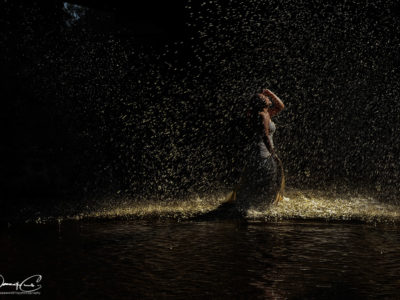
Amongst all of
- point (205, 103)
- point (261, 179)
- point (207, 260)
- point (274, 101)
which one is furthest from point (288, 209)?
point (205, 103)

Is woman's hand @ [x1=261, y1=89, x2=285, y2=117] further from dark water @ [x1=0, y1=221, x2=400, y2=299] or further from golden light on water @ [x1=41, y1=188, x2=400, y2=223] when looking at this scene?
dark water @ [x1=0, y1=221, x2=400, y2=299]

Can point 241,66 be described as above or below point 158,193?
above

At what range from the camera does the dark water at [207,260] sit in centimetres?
480

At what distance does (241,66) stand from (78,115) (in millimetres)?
6079

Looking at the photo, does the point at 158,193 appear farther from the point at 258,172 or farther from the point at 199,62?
the point at 258,172

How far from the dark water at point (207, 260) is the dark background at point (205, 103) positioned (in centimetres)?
497

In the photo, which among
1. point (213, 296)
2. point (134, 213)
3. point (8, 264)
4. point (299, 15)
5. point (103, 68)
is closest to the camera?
point (213, 296)

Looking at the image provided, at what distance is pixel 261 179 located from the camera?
397 inches

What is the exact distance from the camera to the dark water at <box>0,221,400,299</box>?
15.7ft

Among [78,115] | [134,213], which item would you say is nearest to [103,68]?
[78,115]

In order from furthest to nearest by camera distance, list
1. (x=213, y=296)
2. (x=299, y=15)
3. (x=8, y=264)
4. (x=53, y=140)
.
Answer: (x=53, y=140) → (x=299, y=15) → (x=8, y=264) → (x=213, y=296)

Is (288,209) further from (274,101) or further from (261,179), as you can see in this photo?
(274,101)

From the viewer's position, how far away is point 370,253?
20.8 feet

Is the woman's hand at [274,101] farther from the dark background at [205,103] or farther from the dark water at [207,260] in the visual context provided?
the dark background at [205,103]
